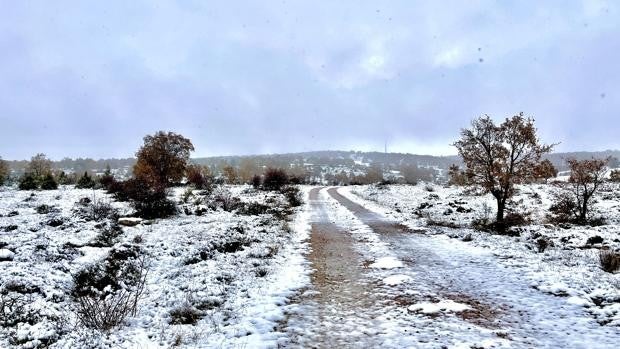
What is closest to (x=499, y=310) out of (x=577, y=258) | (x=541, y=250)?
(x=577, y=258)

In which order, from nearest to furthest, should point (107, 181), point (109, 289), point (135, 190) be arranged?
point (109, 289), point (135, 190), point (107, 181)

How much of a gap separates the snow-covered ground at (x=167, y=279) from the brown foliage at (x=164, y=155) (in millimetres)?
25098

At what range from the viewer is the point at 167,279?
10.5 meters

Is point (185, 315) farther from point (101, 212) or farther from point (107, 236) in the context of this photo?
point (101, 212)

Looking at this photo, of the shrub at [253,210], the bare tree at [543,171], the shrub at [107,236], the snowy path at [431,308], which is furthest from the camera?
the shrub at [253,210]

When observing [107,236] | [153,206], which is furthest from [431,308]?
[153,206]

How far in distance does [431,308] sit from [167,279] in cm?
671

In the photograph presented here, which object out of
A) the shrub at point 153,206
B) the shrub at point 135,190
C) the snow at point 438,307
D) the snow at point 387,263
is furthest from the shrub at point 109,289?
the shrub at point 135,190

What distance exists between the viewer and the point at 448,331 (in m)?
7.02

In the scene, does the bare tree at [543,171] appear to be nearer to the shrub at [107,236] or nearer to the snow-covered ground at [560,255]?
the snow-covered ground at [560,255]

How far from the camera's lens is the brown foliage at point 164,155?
44375mm

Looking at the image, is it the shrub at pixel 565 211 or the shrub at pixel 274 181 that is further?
the shrub at pixel 274 181

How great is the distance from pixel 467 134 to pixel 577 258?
33.1 ft

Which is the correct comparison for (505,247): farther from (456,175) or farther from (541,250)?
(456,175)
